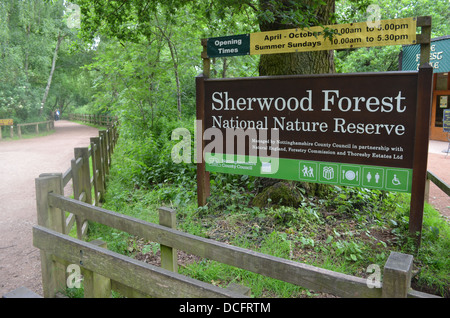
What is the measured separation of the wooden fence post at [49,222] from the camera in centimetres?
284

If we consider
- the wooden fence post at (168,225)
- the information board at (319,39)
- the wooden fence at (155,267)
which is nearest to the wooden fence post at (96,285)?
the wooden fence at (155,267)

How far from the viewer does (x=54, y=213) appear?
125 inches

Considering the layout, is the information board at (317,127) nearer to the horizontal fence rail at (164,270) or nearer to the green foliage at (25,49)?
the horizontal fence rail at (164,270)

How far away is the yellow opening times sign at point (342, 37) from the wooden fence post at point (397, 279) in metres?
3.43

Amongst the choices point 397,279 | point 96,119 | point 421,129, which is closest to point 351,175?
point 421,129

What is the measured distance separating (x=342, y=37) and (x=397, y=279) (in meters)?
3.72

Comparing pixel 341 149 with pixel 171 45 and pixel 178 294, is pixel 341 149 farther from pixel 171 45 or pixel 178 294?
pixel 171 45

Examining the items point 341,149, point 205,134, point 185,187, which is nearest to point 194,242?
point 341,149

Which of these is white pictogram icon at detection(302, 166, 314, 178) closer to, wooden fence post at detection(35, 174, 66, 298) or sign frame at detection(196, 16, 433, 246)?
sign frame at detection(196, 16, 433, 246)

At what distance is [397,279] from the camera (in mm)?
1583

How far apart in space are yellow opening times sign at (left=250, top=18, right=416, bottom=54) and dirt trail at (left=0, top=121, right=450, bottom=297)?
393 centimetres

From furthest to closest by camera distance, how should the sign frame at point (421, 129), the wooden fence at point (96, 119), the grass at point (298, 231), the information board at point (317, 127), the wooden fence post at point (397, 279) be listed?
the wooden fence at point (96, 119), the information board at point (317, 127), the sign frame at point (421, 129), the grass at point (298, 231), the wooden fence post at point (397, 279)

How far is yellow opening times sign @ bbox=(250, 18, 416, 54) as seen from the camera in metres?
4.33
